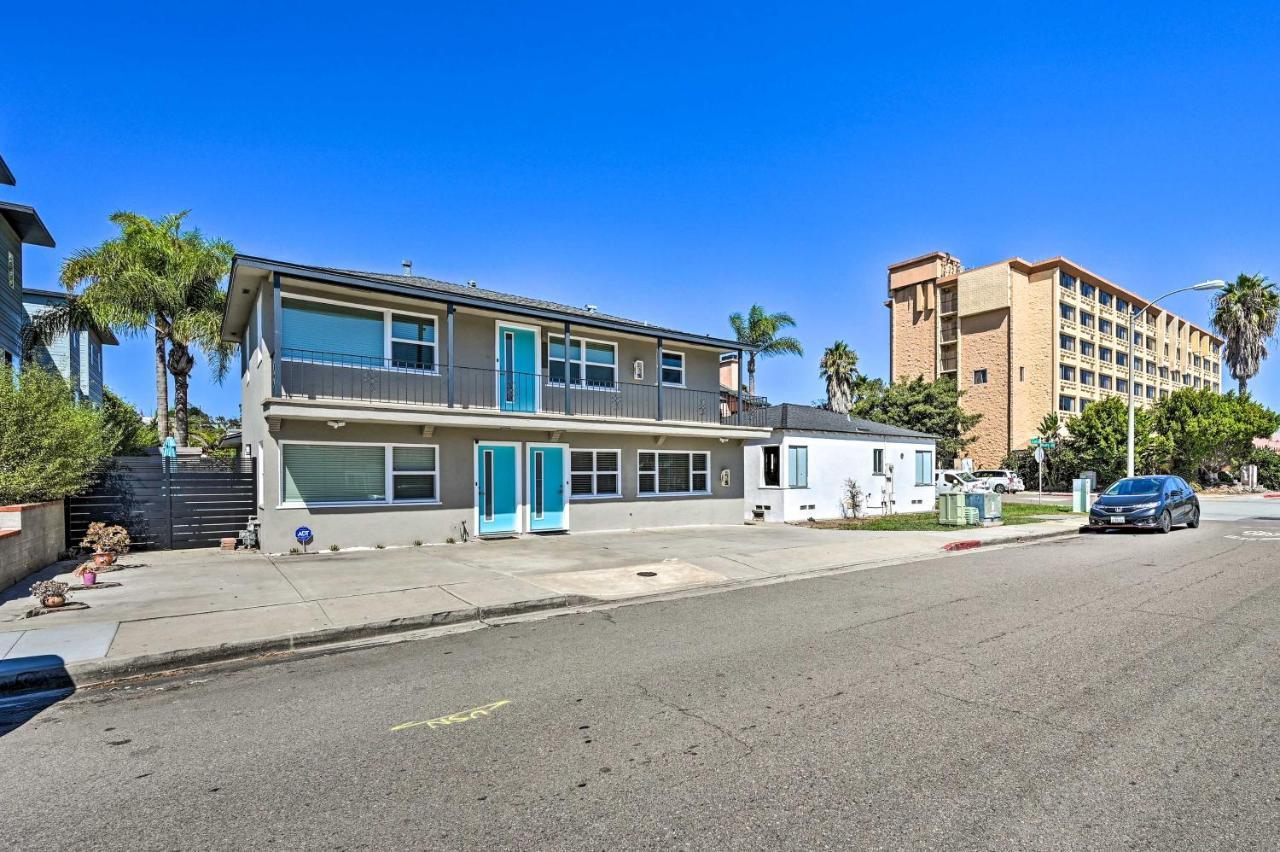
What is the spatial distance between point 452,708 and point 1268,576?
1296 centimetres

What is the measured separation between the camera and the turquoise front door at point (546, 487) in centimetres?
1717

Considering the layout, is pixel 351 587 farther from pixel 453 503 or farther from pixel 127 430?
pixel 127 430

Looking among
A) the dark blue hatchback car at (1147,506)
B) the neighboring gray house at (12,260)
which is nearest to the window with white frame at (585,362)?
the dark blue hatchback car at (1147,506)

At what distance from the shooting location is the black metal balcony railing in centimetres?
1438

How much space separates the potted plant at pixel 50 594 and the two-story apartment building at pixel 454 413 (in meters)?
5.31

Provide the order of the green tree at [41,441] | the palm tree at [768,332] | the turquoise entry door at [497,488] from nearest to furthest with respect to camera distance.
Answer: the green tree at [41,441] → the turquoise entry door at [497,488] → the palm tree at [768,332]

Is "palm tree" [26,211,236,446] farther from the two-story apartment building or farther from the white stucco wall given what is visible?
the white stucco wall

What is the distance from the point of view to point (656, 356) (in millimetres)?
19938

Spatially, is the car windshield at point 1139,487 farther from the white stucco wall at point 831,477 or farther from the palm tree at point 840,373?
the palm tree at point 840,373

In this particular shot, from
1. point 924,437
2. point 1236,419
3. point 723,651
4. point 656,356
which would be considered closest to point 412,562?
point 723,651

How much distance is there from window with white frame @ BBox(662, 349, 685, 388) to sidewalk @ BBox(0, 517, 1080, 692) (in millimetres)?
5553

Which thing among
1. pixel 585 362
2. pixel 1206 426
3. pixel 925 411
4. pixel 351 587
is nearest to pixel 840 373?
pixel 925 411

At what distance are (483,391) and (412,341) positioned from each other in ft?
6.69

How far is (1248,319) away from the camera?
51875 millimetres
